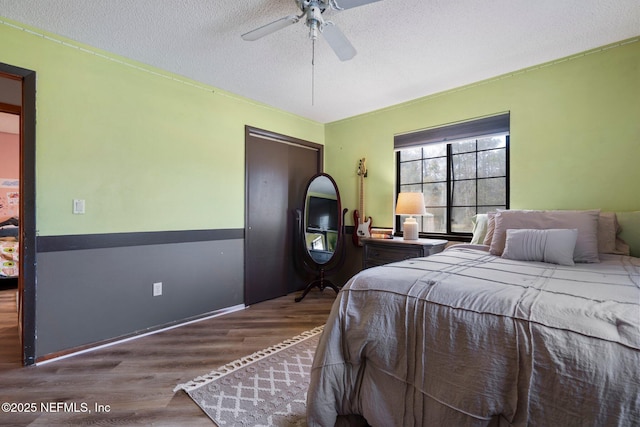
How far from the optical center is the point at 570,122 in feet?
8.08

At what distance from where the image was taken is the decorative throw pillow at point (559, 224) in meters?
1.91

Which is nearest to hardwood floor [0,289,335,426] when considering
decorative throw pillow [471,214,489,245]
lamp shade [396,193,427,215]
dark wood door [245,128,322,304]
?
dark wood door [245,128,322,304]

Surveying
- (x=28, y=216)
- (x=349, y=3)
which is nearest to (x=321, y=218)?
(x=349, y=3)

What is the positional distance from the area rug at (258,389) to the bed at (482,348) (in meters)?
0.36

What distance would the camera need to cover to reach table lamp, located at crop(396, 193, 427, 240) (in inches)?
118

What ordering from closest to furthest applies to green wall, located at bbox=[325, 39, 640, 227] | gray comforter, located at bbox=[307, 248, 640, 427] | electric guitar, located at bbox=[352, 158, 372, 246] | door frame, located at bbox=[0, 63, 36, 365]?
gray comforter, located at bbox=[307, 248, 640, 427]
door frame, located at bbox=[0, 63, 36, 365]
green wall, located at bbox=[325, 39, 640, 227]
electric guitar, located at bbox=[352, 158, 372, 246]

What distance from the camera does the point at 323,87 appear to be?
3059 millimetres

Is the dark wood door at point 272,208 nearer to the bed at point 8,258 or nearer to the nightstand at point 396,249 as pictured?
the nightstand at point 396,249

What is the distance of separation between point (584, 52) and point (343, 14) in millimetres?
2018

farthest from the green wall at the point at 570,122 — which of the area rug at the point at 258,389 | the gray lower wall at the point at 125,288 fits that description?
the gray lower wall at the point at 125,288

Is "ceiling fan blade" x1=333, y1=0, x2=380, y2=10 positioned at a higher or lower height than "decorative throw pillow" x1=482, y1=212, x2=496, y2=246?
higher

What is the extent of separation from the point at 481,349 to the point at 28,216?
111 inches

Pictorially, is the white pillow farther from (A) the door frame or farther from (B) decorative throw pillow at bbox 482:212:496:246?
(A) the door frame

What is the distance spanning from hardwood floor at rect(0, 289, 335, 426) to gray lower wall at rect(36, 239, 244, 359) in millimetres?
151
